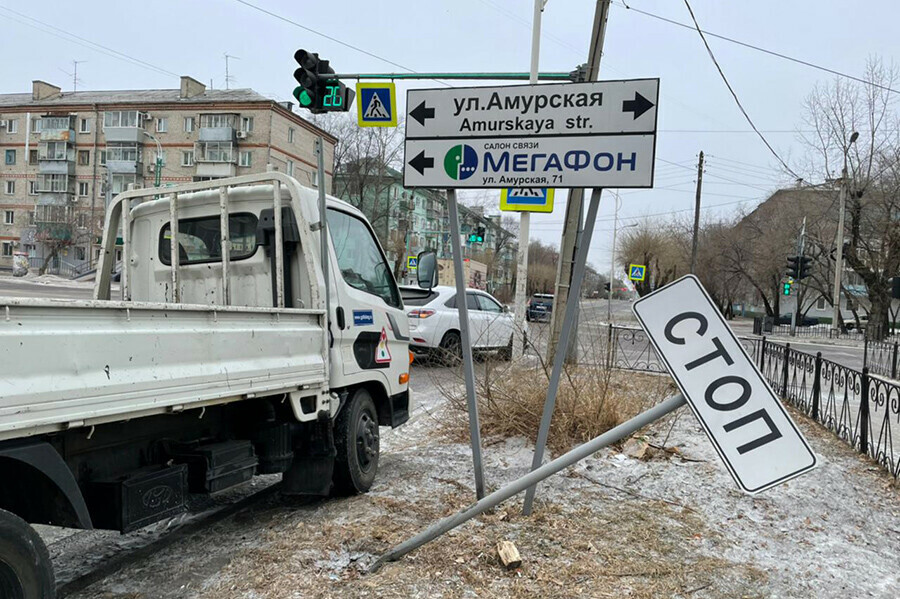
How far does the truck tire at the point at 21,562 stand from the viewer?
2404 mm

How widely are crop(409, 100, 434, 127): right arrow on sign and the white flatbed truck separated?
2.83ft

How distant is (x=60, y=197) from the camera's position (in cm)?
6262

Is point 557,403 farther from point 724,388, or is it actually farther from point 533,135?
point 724,388

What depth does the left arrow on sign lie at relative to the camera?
14.4 ft

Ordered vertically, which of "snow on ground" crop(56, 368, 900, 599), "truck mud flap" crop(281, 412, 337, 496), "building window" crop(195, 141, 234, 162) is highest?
"building window" crop(195, 141, 234, 162)

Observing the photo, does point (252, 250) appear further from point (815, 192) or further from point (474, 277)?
point (474, 277)

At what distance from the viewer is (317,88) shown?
1130 centimetres

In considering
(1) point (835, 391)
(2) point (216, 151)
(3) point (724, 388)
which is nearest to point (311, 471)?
(3) point (724, 388)

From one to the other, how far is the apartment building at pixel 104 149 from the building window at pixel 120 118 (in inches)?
3.5

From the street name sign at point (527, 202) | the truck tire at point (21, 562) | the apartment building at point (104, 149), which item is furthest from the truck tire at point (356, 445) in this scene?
the apartment building at point (104, 149)

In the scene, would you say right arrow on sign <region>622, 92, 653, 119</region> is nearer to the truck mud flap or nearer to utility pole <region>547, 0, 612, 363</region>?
the truck mud flap

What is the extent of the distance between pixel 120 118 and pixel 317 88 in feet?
187

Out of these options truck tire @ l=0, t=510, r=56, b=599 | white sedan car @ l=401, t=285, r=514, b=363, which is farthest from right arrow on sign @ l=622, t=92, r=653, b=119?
white sedan car @ l=401, t=285, r=514, b=363

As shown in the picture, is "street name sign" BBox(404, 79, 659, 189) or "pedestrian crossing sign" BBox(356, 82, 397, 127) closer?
"street name sign" BBox(404, 79, 659, 189)
